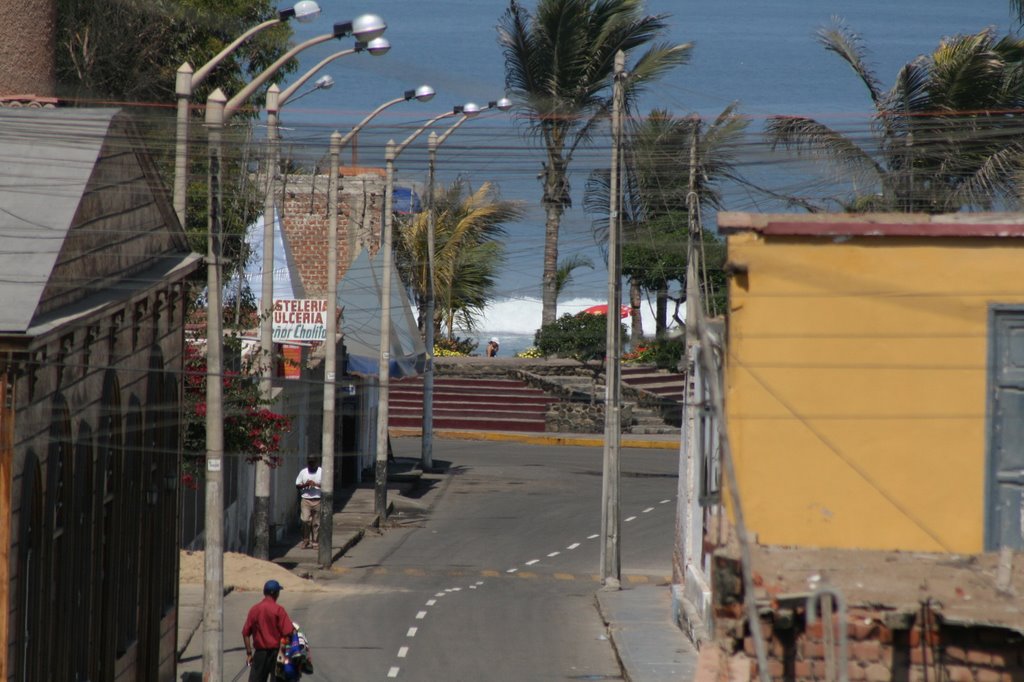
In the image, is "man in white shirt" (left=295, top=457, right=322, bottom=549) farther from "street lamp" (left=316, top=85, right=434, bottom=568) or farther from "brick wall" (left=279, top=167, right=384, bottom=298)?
"brick wall" (left=279, top=167, right=384, bottom=298)

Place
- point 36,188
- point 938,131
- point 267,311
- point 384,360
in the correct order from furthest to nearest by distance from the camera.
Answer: point 384,360
point 938,131
point 267,311
point 36,188

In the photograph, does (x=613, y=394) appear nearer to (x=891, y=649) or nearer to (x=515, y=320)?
(x=891, y=649)

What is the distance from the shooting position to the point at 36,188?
13.8m

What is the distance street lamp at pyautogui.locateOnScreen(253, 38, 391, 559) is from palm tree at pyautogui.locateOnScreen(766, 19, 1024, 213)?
10983mm

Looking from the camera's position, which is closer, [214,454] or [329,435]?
[214,454]

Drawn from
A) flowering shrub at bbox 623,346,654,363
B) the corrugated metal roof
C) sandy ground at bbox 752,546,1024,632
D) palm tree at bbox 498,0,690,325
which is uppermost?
palm tree at bbox 498,0,690,325

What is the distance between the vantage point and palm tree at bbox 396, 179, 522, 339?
180ft

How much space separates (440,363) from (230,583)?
91.9 ft

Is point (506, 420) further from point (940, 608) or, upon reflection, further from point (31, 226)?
point (940, 608)

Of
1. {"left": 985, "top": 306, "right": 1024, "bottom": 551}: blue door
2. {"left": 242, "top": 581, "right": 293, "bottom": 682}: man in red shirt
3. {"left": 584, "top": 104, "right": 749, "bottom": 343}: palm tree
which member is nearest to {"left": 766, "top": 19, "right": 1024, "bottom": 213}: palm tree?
{"left": 584, "top": 104, "right": 749, "bottom": 343}: palm tree

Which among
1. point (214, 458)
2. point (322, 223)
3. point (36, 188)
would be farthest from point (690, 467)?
point (322, 223)

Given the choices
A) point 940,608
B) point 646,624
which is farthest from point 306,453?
point 940,608

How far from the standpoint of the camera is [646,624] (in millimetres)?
22859

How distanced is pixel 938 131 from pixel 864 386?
76.0 ft
